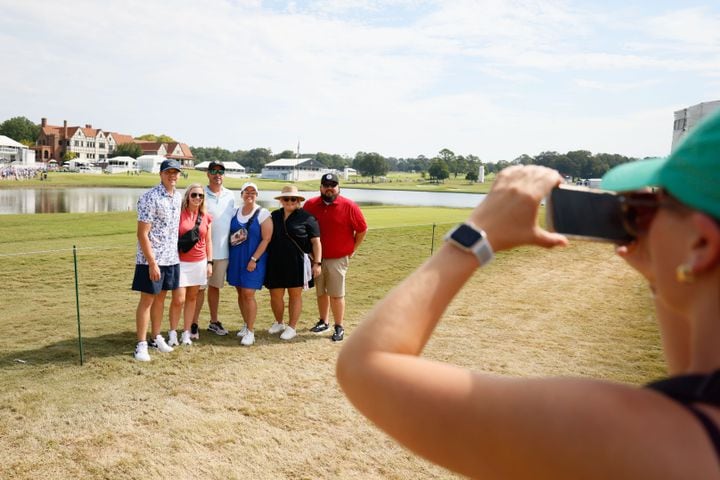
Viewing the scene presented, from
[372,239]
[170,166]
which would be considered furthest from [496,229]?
[372,239]

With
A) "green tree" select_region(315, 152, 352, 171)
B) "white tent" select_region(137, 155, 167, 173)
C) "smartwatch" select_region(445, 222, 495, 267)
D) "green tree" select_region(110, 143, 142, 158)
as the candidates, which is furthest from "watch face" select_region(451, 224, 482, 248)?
"green tree" select_region(315, 152, 352, 171)

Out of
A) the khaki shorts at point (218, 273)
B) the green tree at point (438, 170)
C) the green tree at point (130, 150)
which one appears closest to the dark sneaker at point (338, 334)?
the khaki shorts at point (218, 273)

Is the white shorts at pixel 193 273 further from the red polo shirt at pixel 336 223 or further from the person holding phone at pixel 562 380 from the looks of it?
the person holding phone at pixel 562 380

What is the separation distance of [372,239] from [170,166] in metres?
9.63

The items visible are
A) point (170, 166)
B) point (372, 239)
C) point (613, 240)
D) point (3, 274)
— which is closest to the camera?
point (613, 240)

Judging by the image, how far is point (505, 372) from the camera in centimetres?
599

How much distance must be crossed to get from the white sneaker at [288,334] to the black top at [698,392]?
21.4 ft

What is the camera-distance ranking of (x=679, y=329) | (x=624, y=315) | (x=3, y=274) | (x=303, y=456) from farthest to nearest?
(x=3, y=274), (x=624, y=315), (x=303, y=456), (x=679, y=329)

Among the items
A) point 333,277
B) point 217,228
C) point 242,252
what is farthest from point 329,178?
point 217,228

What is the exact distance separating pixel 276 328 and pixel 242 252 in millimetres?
1127

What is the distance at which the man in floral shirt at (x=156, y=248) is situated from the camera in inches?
238

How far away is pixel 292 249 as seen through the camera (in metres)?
7.23

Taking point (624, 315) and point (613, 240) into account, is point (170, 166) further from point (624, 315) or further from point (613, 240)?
point (624, 315)

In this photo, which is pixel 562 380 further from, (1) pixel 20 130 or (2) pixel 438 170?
(1) pixel 20 130
